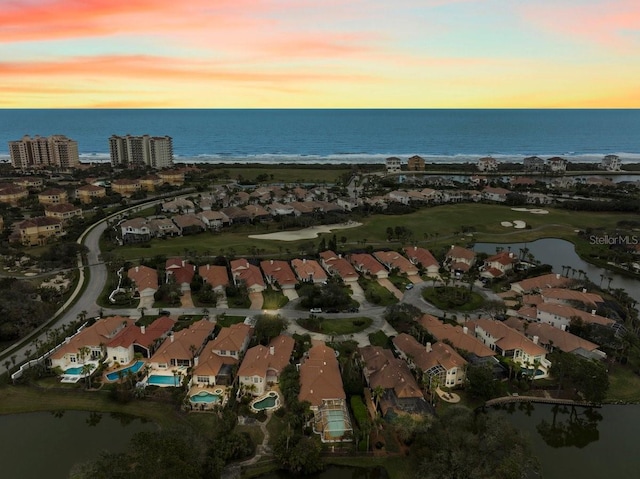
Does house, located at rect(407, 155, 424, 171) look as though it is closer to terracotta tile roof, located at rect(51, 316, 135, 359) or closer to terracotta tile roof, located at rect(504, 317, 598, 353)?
terracotta tile roof, located at rect(504, 317, 598, 353)

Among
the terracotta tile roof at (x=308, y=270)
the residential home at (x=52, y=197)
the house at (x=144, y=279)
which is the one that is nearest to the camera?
the house at (x=144, y=279)

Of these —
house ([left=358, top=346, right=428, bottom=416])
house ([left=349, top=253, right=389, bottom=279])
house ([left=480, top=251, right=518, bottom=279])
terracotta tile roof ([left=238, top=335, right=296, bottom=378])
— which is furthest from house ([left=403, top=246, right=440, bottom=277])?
terracotta tile roof ([left=238, top=335, right=296, bottom=378])

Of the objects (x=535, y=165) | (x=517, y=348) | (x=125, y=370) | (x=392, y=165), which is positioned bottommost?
(x=125, y=370)

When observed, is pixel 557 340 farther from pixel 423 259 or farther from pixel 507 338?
pixel 423 259

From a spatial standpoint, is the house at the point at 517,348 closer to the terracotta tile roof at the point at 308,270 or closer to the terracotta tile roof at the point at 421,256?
the terracotta tile roof at the point at 421,256

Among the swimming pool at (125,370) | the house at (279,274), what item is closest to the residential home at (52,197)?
the house at (279,274)

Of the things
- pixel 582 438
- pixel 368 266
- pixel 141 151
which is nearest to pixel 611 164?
pixel 368 266

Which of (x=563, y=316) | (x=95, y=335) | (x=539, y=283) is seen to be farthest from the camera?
(x=539, y=283)
